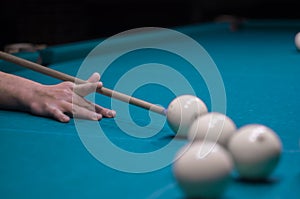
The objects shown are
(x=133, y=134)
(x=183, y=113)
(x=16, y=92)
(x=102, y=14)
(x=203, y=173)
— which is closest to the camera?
(x=203, y=173)

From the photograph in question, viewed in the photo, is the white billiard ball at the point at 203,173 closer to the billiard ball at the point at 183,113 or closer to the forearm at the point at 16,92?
the billiard ball at the point at 183,113

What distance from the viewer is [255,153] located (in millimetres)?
1293

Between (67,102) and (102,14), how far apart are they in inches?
267

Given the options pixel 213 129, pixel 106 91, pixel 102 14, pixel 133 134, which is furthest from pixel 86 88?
pixel 102 14

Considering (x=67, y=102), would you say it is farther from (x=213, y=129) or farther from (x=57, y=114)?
(x=213, y=129)

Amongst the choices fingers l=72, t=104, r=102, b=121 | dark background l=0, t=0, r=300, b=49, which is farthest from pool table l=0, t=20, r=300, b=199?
dark background l=0, t=0, r=300, b=49

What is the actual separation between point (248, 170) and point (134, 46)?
2.71 m

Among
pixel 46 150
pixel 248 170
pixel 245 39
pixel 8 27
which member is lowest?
pixel 8 27

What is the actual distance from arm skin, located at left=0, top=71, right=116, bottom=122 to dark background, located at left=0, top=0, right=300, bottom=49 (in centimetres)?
491

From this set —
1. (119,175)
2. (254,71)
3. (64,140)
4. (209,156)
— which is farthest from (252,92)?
(209,156)

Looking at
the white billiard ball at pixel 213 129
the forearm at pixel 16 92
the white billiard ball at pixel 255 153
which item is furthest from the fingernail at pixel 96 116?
the white billiard ball at pixel 255 153

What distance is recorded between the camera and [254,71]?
3180mm

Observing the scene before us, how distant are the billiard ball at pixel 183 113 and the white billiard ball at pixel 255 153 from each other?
1.17ft

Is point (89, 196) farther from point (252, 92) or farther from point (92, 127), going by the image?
point (252, 92)
